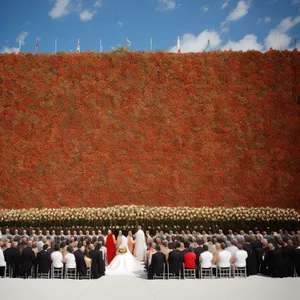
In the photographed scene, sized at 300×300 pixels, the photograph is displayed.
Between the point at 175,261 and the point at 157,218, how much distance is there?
9.65 m

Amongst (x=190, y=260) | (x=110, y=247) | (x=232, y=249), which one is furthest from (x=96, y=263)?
(x=110, y=247)

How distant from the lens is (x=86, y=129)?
24.0 m

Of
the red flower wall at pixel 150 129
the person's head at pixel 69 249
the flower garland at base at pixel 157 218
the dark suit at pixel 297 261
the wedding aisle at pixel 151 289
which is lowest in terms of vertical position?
the wedding aisle at pixel 151 289

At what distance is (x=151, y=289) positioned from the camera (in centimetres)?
930

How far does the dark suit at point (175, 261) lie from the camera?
10758 millimetres

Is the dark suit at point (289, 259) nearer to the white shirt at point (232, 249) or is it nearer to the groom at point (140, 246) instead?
the white shirt at point (232, 249)

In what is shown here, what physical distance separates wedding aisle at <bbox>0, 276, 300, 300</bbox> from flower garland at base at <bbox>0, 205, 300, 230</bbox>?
9.65 meters

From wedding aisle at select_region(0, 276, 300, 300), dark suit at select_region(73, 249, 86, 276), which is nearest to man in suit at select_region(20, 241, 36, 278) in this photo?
wedding aisle at select_region(0, 276, 300, 300)

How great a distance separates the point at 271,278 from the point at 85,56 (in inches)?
723

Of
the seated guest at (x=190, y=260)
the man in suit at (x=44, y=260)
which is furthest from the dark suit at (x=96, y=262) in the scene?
the seated guest at (x=190, y=260)

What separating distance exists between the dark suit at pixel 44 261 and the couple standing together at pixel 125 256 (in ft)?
8.36

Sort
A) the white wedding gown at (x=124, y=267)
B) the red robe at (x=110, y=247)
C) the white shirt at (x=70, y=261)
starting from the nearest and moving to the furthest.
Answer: the white shirt at (x=70, y=261) < the white wedding gown at (x=124, y=267) < the red robe at (x=110, y=247)

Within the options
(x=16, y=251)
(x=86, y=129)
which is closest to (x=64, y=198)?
(x=86, y=129)

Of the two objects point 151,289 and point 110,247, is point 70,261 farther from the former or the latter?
point 110,247
